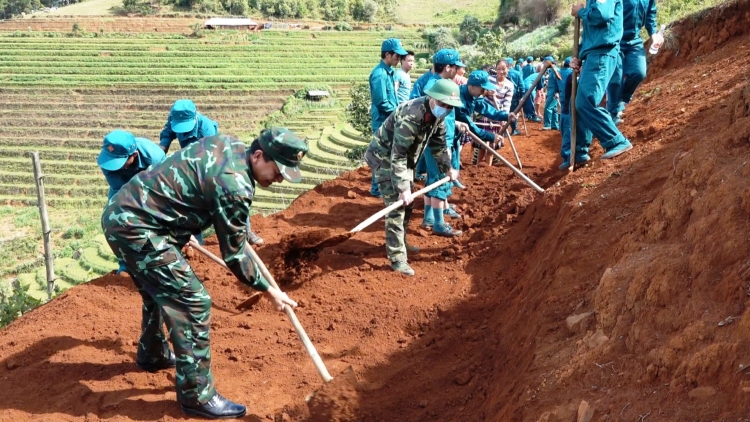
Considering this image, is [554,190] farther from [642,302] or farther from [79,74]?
[79,74]

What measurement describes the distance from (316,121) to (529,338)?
120 ft

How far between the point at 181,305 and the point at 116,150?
1638 millimetres

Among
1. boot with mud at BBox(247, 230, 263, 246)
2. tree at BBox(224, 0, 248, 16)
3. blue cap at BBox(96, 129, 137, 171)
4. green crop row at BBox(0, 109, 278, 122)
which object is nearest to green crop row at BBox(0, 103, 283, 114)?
green crop row at BBox(0, 109, 278, 122)

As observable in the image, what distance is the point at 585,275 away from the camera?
429 cm

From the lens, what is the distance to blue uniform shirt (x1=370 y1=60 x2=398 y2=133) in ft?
24.0

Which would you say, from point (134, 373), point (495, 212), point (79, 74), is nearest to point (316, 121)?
point (79, 74)

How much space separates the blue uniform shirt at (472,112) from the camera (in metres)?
6.96

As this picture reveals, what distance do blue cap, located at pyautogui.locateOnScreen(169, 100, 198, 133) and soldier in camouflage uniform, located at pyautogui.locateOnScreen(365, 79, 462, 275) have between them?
5.54ft

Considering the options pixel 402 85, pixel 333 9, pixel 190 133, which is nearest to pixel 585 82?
pixel 402 85

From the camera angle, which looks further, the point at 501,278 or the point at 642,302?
the point at 501,278

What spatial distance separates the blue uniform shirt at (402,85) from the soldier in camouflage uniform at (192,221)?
4.81m

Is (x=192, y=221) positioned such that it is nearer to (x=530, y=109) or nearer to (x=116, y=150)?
(x=116, y=150)

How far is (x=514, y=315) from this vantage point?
15.1ft

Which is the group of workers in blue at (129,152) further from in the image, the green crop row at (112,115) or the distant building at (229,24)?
the distant building at (229,24)
